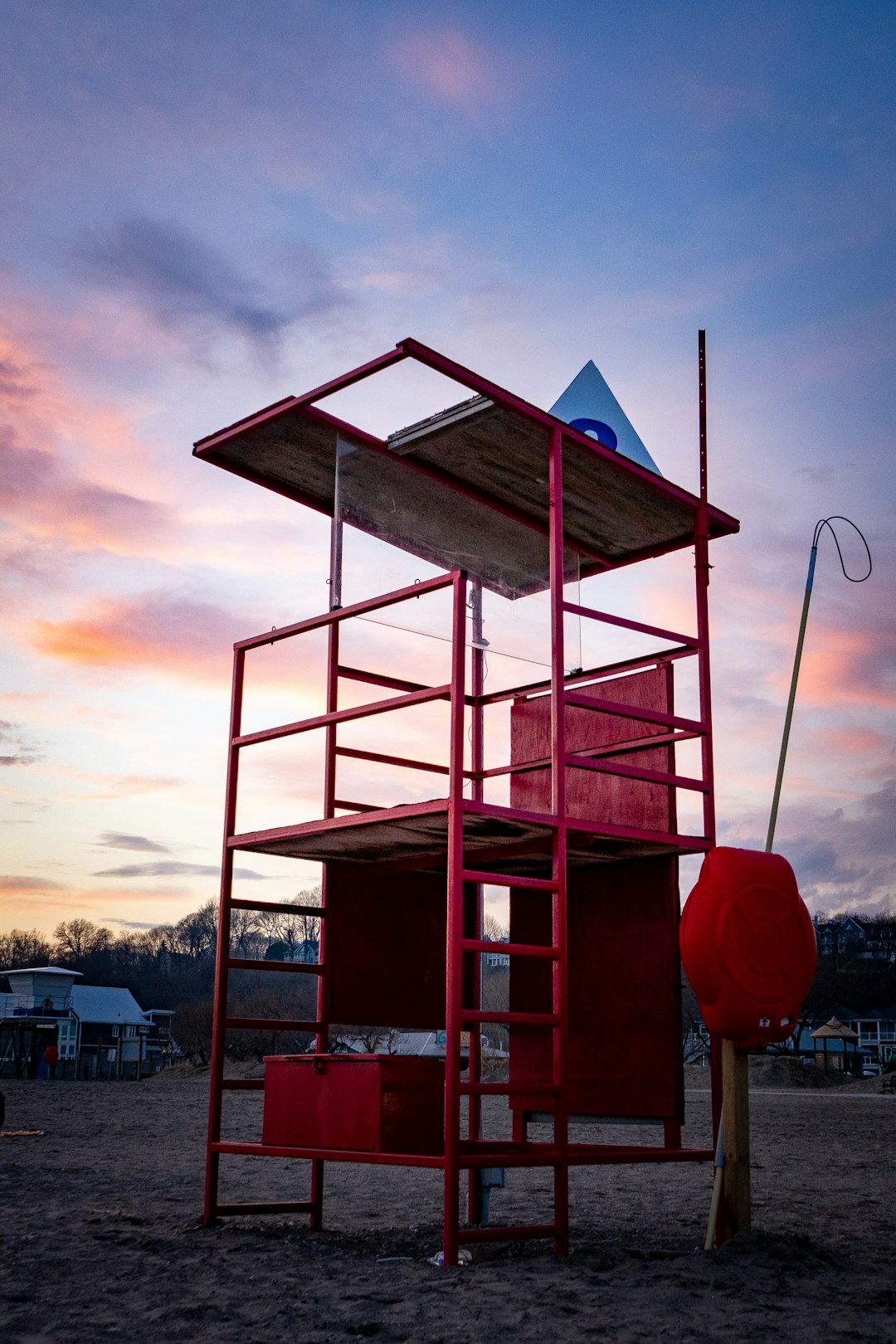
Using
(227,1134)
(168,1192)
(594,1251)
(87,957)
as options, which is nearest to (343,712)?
(594,1251)

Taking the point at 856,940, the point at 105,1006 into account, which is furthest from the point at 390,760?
the point at 856,940

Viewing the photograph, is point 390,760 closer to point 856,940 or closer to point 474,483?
point 474,483

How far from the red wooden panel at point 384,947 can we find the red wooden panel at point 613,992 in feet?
2.47

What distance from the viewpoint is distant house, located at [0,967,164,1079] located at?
75.2 metres

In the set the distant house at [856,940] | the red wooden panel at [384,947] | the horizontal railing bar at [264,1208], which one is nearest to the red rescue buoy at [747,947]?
the red wooden panel at [384,947]

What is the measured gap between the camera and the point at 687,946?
7.82 meters

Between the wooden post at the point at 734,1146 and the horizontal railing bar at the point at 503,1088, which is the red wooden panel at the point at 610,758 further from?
the horizontal railing bar at the point at 503,1088

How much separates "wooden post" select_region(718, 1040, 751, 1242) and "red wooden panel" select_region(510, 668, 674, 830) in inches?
80.6

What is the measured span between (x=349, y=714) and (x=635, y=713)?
2.10 m

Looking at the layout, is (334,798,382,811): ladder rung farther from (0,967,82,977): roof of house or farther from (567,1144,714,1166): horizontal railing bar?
(0,967,82,977): roof of house

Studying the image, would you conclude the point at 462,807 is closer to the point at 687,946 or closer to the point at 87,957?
the point at 687,946

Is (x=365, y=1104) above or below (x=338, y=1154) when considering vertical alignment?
above

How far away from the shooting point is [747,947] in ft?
25.6

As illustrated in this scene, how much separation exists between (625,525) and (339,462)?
99.4 inches
